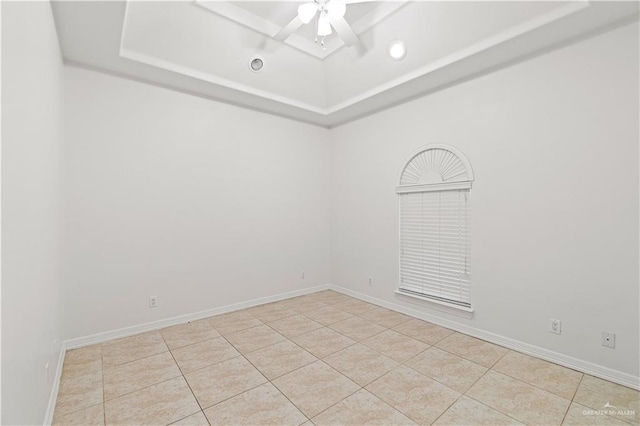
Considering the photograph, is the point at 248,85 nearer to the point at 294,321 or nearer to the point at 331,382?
the point at 294,321

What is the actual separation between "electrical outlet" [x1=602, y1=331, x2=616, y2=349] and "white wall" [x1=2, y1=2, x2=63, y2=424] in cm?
373

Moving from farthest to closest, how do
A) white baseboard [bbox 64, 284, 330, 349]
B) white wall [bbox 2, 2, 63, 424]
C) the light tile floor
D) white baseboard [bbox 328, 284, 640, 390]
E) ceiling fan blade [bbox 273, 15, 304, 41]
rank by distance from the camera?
white baseboard [bbox 64, 284, 330, 349] < ceiling fan blade [bbox 273, 15, 304, 41] < white baseboard [bbox 328, 284, 640, 390] < the light tile floor < white wall [bbox 2, 2, 63, 424]

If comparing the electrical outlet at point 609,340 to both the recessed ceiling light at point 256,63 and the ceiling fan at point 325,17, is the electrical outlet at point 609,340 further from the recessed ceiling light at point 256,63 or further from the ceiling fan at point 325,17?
the recessed ceiling light at point 256,63

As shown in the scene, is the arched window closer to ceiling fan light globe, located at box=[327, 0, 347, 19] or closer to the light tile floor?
the light tile floor

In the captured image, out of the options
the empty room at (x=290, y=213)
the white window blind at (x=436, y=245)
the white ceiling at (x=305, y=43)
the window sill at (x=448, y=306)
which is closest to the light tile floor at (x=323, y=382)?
the empty room at (x=290, y=213)

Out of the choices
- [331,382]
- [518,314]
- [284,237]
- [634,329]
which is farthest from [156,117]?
[634,329]

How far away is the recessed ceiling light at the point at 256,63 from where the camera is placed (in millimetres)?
3492

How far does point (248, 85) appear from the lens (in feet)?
12.2

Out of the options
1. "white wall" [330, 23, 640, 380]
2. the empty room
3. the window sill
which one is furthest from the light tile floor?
"white wall" [330, 23, 640, 380]

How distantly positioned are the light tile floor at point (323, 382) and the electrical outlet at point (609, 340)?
0.95 feet

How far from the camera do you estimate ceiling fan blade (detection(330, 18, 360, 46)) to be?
8.71 feet

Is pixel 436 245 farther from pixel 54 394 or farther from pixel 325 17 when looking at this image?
pixel 54 394

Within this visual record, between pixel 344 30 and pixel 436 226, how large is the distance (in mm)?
2358

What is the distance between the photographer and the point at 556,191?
2.68 meters
